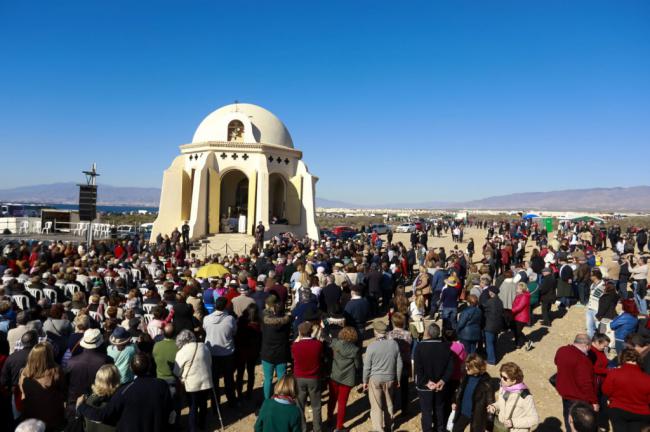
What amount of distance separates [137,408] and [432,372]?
323 cm

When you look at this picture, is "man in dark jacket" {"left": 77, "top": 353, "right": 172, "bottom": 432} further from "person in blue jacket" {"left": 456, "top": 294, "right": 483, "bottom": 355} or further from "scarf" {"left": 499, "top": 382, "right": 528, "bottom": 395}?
"person in blue jacket" {"left": 456, "top": 294, "right": 483, "bottom": 355}

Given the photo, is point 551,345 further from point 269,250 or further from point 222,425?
point 269,250

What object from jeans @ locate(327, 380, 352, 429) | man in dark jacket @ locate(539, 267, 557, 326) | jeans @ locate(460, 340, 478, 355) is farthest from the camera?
man in dark jacket @ locate(539, 267, 557, 326)

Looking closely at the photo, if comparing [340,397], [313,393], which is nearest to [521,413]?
[340,397]

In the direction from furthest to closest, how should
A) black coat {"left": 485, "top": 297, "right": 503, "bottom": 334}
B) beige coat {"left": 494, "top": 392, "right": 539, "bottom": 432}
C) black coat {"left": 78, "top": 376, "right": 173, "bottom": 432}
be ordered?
black coat {"left": 485, "top": 297, "right": 503, "bottom": 334}
beige coat {"left": 494, "top": 392, "right": 539, "bottom": 432}
black coat {"left": 78, "top": 376, "right": 173, "bottom": 432}

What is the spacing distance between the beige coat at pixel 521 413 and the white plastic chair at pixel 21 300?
24.1 ft

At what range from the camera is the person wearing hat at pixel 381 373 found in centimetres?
534

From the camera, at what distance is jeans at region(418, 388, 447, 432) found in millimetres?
5324

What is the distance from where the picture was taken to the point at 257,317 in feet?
22.6

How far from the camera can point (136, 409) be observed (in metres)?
3.85

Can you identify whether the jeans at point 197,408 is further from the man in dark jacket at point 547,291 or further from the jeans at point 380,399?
the man in dark jacket at point 547,291

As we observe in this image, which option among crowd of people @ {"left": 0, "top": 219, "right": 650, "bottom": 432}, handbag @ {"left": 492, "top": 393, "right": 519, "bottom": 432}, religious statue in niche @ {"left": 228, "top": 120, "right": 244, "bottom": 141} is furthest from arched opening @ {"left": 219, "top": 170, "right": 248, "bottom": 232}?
handbag @ {"left": 492, "top": 393, "right": 519, "bottom": 432}

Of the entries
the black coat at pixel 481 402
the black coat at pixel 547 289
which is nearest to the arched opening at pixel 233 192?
the black coat at pixel 547 289

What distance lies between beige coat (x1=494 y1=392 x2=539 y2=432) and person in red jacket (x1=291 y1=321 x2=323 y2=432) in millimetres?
2139
